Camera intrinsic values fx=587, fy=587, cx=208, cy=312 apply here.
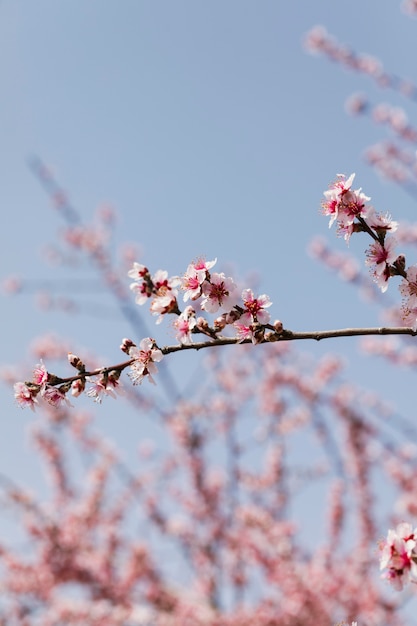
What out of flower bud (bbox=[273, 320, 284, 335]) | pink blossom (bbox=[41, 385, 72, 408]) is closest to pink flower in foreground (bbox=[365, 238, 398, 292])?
flower bud (bbox=[273, 320, 284, 335])

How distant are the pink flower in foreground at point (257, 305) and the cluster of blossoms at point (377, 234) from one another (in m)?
0.47

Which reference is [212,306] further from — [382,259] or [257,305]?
[382,259]

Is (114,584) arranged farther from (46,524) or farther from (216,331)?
(216,331)

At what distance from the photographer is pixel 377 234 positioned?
2.64 metres

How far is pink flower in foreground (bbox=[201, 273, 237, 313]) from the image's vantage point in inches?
109

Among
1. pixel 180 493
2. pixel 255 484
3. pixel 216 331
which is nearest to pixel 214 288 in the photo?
pixel 216 331

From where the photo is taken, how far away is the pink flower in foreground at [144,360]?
2783 mm

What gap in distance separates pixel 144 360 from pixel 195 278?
0.46 meters

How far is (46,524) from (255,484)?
4.13 meters

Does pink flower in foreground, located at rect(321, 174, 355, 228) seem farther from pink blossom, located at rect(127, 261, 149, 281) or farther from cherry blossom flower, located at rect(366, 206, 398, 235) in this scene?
→ pink blossom, located at rect(127, 261, 149, 281)

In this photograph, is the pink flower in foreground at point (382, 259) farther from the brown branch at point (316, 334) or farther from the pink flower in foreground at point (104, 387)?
the pink flower in foreground at point (104, 387)

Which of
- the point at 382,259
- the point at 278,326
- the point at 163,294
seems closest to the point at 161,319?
the point at 163,294

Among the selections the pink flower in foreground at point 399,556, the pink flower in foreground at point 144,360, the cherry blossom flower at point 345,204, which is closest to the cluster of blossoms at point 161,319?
the pink flower in foreground at point 144,360

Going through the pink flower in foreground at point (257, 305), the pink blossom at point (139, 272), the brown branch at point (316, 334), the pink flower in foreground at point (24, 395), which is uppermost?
the pink blossom at point (139, 272)
